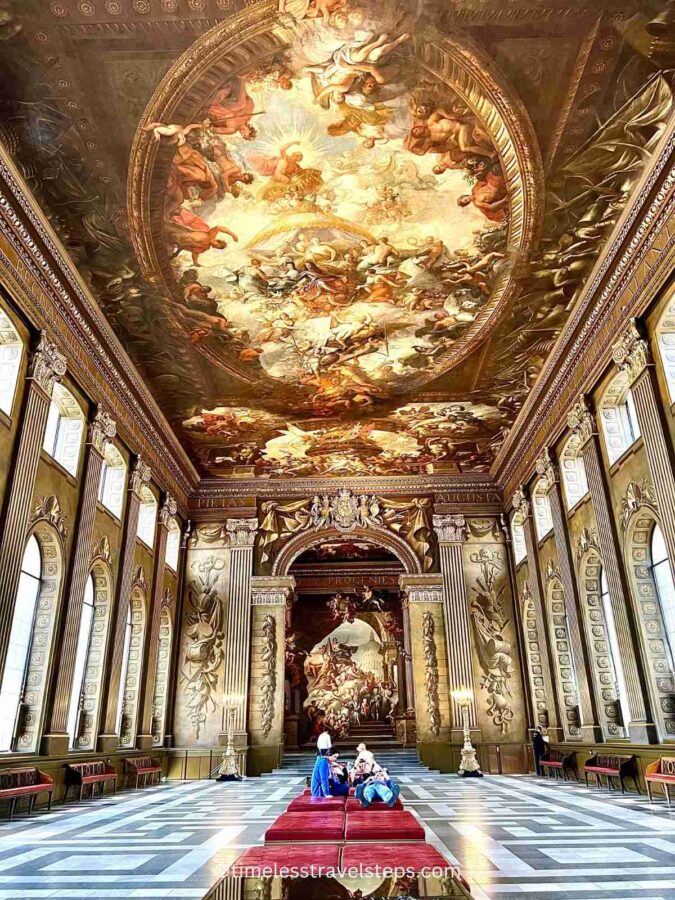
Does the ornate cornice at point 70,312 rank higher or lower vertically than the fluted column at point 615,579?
higher

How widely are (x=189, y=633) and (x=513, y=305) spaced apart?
1316 centimetres

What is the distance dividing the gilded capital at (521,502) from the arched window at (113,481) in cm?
1066

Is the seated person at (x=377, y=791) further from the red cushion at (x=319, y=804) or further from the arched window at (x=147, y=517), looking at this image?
the arched window at (x=147, y=517)

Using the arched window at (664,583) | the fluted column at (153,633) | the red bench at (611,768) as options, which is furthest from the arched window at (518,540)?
the fluted column at (153,633)

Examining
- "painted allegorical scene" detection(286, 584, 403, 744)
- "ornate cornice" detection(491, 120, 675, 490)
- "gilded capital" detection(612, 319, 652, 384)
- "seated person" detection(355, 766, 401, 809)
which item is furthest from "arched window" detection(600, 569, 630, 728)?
"painted allegorical scene" detection(286, 584, 403, 744)

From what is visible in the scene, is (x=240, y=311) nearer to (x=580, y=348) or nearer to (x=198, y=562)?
(x=580, y=348)

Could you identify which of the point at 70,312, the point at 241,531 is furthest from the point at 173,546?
the point at 70,312

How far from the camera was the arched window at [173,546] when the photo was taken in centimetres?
1981

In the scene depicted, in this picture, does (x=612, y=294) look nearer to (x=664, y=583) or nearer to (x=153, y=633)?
(x=664, y=583)

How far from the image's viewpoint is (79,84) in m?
8.84

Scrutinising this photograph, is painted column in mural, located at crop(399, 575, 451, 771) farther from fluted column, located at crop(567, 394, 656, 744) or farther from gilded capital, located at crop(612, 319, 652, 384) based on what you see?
gilded capital, located at crop(612, 319, 652, 384)

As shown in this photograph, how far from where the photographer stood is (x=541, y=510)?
713 inches

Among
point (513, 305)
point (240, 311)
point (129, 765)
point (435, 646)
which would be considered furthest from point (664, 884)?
point (435, 646)

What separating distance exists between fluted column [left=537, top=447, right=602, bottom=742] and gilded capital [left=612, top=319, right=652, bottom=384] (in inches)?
183
